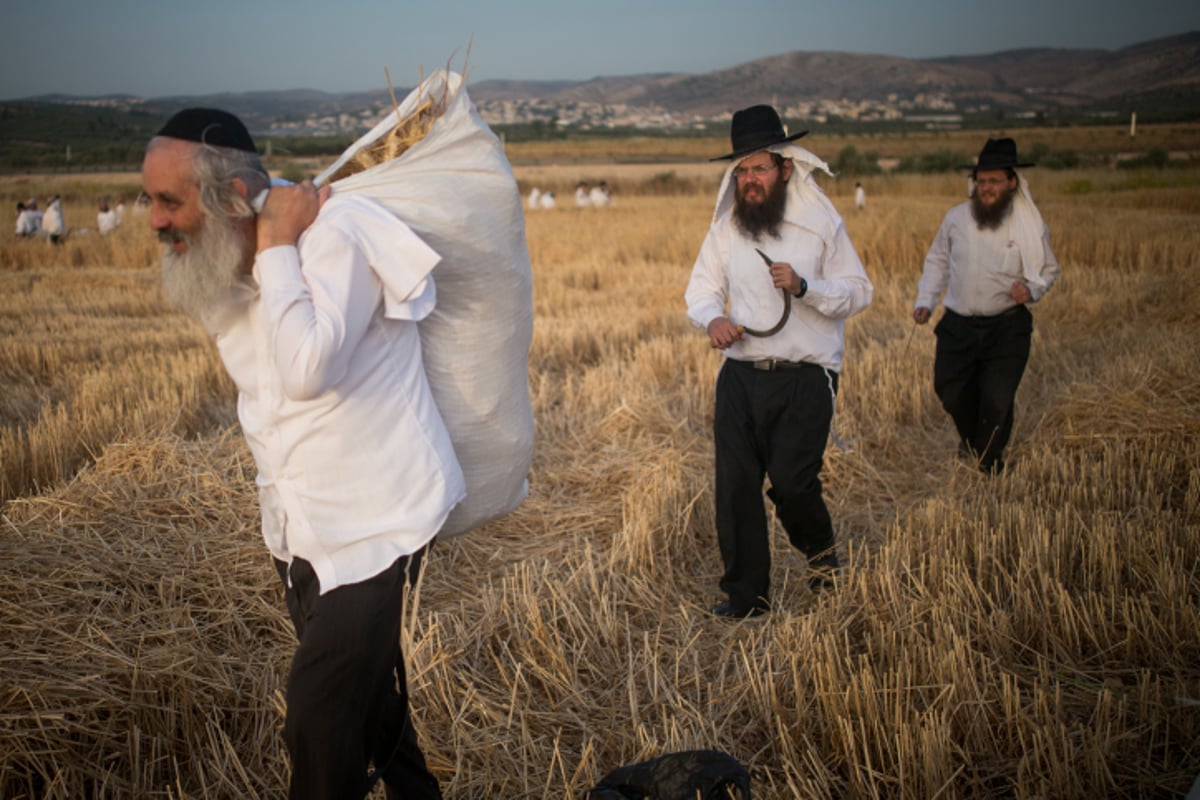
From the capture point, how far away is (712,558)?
14.6ft

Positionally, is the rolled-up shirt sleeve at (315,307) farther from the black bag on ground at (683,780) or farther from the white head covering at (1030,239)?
the white head covering at (1030,239)

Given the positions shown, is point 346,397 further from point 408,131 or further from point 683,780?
point 683,780

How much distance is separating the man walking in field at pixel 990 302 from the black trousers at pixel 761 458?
78.0 inches

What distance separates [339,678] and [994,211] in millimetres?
4926

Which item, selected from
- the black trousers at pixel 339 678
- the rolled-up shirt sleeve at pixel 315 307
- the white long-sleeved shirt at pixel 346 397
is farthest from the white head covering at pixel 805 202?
the black trousers at pixel 339 678

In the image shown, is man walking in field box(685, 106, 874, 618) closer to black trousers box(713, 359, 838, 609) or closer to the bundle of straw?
black trousers box(713, 359, 838, 609)

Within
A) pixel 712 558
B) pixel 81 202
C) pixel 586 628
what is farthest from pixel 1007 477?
pixel 81 202

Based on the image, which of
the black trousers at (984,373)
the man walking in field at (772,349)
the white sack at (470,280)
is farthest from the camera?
the black trousers at (984,373)

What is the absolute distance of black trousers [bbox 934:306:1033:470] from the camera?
5375 millimetres

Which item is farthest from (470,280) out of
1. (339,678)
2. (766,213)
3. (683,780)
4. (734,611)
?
(734,611)

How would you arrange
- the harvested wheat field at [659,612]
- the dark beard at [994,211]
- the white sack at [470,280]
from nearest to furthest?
1. the white sack at [470,280]
2. the harvested wheat field at [659,612]
3. the dark beard at [994,211]

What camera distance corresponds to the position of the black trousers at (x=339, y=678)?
195 centimetres

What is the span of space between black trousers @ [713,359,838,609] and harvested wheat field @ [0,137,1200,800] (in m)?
0.23

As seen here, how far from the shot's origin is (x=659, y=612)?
3689mm
